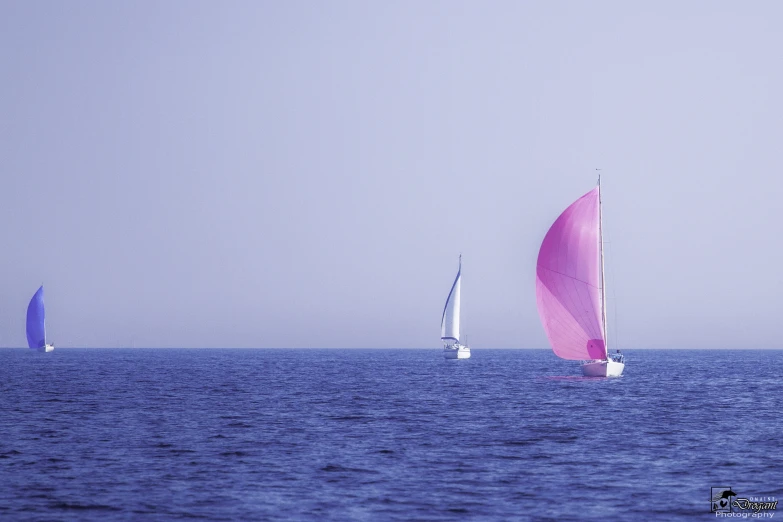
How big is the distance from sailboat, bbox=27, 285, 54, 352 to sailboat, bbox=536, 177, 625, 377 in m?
116

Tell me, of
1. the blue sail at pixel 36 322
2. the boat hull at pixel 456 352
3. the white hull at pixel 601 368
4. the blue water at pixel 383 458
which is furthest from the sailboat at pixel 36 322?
the white hull at pixel 601 368

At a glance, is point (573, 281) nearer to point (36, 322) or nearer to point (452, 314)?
point (452, 314)

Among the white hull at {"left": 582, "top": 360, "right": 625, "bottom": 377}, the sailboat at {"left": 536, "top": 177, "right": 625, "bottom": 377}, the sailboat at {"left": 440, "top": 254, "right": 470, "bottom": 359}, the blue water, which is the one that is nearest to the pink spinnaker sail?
the sailboat at {"left": 536, "top": 177, "right": 625, "bottom": 377}

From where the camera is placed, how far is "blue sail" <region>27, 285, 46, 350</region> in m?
153

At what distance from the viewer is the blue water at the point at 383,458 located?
808 inches

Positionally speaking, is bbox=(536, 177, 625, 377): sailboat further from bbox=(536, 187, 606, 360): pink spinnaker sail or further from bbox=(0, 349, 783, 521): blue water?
bbox=(0, 349, 783, 521): blue water

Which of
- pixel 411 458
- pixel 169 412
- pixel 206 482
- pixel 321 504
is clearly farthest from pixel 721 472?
pixel 169 412

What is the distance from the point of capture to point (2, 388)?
6322cm

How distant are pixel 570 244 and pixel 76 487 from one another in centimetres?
3874

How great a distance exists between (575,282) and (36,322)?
12358cm

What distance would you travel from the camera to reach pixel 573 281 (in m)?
56.2

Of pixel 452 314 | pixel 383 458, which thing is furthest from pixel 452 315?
pixel 383 458

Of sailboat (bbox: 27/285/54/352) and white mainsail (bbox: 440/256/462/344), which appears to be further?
sailboat (bbox: 27/285/54/352)

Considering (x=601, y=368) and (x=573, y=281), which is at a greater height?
(x=573, y=281)
